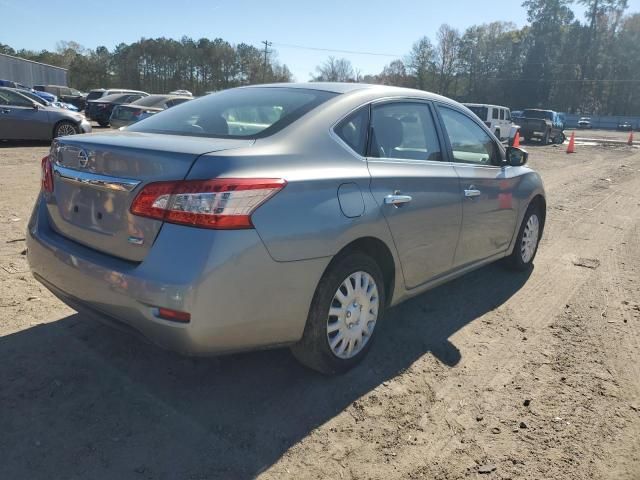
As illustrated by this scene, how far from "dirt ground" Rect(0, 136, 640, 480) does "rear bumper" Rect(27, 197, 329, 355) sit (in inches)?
18.0

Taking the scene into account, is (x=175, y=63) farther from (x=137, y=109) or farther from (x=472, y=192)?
(x=472, y=192)

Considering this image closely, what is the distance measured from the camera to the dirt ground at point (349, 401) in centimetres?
240

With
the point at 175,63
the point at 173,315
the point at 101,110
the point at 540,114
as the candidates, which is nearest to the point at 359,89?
the point at 173,315

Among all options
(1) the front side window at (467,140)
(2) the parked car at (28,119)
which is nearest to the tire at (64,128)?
(2) the parked car at (28,119)

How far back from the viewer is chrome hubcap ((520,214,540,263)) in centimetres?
519

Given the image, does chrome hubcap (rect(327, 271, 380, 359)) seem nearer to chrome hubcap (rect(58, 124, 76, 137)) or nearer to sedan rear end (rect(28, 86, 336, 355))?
sedan rear end (rect(28, 86, 336, 355))

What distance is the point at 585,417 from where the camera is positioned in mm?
2891

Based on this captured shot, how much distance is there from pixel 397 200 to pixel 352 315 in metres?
0.75

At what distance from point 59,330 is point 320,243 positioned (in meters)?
2.01

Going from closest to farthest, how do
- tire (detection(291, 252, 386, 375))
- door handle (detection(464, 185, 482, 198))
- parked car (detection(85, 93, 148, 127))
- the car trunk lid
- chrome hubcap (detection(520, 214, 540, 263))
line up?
the car trunk lid
tire (detection(291, 252, 386, 375))
door handle (detection(464, 185, 482, 198))
chrome hubcap (detection(520, 214, 540, 263))
parked car (detection(85, 93, 148, 127))

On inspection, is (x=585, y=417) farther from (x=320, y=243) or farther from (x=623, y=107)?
(x=623, y=107)

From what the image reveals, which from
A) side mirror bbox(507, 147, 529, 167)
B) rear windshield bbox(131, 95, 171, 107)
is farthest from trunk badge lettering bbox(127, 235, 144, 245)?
rear windshield bbox(131, 95, 171, 107)

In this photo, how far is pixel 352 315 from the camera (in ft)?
10.1

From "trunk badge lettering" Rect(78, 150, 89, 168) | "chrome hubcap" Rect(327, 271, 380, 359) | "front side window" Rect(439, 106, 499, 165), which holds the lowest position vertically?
"chrome hubcap" Rect(327, 271, 380, 359)
